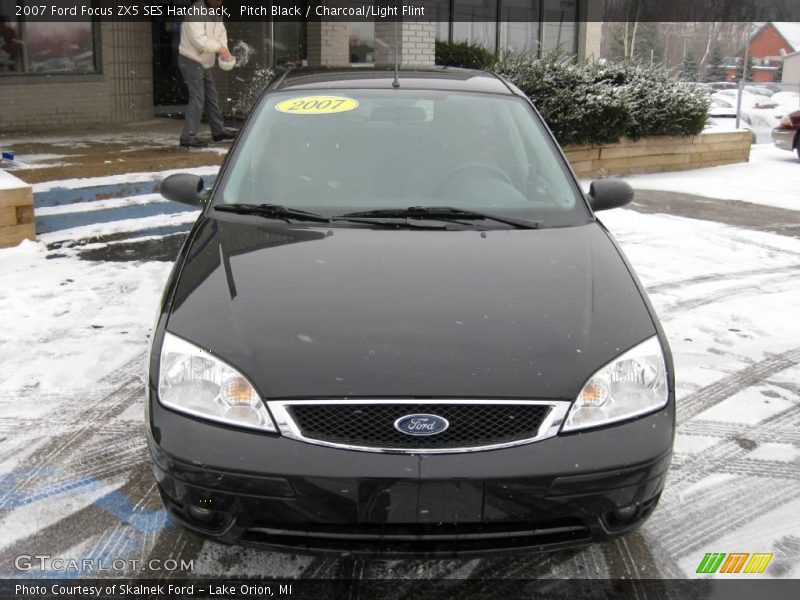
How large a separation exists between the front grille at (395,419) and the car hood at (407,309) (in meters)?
0.04

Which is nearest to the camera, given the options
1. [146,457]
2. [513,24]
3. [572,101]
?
[146,457]

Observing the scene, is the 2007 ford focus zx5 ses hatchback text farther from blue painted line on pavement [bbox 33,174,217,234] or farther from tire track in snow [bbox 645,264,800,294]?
blue painted line on pavement [bbox 33,174,217,234]

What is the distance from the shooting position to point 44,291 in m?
5.74

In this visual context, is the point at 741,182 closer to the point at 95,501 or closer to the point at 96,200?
the point at 96,200

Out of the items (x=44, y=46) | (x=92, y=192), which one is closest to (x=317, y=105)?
(x=92, y=192)

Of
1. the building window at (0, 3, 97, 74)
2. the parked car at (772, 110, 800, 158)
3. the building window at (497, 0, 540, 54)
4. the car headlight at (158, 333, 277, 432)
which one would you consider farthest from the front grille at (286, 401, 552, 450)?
the building window at (497, 0, 540, 54)

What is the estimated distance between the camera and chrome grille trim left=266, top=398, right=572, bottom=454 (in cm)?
234

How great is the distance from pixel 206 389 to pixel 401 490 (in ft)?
2.24

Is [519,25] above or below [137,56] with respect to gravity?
above

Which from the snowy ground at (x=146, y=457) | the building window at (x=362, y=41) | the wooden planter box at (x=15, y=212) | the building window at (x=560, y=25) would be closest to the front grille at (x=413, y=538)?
the snowy ground at (x=146, y=457)

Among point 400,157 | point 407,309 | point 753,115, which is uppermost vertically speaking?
point 400,157

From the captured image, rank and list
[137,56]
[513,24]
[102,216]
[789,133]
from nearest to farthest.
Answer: [102,216] < [137,56] < [789,133] < [513,24]

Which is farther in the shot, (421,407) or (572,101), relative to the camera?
(572,101)

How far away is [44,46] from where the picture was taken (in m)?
11.5
